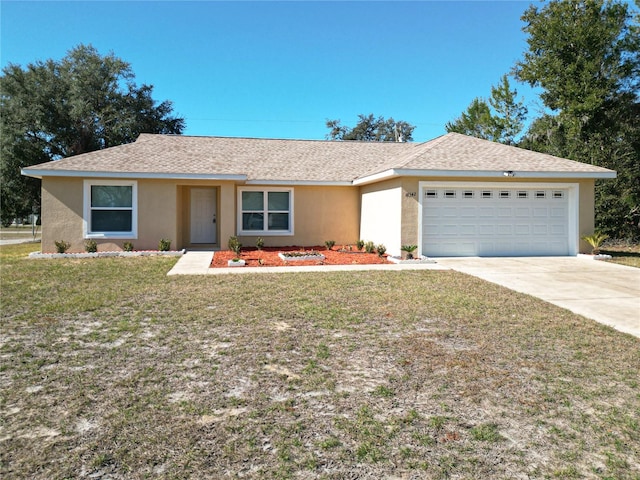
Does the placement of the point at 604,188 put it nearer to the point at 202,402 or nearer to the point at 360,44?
the point at 360,44

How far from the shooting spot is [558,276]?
10.4 meters

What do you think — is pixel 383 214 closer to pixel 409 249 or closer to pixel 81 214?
pixel 409 249

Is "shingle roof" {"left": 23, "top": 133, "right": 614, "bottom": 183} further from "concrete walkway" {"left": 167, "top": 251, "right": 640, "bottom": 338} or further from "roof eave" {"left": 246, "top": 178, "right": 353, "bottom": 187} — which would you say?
"concrete walkway" {"left": 167, "top": 251, "right": 640, "bottom": 338}

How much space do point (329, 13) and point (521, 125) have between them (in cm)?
2408

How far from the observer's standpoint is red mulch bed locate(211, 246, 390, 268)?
12734 millimetres

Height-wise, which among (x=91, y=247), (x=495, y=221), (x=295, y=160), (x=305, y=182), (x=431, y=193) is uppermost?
(x=295, y=160)

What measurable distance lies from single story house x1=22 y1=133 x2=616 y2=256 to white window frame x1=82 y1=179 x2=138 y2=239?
0.11 ft

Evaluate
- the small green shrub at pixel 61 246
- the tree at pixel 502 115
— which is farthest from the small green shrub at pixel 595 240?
the tree at pixel 502 115

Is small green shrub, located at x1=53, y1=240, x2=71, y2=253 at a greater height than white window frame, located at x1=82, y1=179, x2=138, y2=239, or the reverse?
white window frame, located at x1=82, y1=179, x2=138, y2=239

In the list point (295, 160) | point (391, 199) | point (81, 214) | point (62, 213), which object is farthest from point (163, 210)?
point (391, 199)

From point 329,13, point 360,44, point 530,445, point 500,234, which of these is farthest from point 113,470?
point 360,44

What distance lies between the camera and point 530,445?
3.11 metres

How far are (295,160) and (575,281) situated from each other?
1243 cm

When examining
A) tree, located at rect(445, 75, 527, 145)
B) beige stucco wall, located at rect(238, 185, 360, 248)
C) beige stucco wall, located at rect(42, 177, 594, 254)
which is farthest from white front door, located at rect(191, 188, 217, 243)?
tree, located at rect(445, 75, 527, 145)
